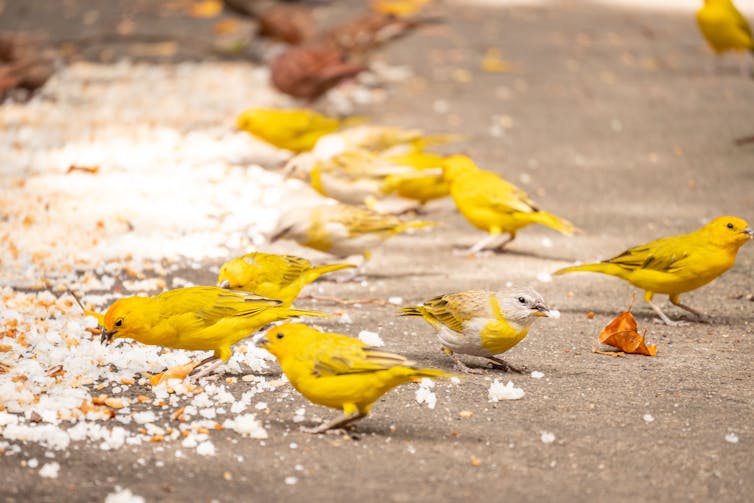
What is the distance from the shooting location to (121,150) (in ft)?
23.1

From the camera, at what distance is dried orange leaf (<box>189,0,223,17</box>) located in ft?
37.6

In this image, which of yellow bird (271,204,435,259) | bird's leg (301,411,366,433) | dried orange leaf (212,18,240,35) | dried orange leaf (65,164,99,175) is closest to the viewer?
bird's leg (301,411,366,433)

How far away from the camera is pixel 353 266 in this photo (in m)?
4.44

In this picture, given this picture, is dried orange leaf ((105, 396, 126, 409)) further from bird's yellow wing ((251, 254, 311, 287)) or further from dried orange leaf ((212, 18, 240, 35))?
dried orange leaf ((212, 18, 240, 35))

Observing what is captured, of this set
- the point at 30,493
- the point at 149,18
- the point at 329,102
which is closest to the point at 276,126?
the point at 329,102

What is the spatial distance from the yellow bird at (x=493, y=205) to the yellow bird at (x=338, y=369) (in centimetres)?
218

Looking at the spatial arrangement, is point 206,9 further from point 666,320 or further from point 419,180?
point 666,320

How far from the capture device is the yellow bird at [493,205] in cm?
518

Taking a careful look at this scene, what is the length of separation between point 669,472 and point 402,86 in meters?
6.57

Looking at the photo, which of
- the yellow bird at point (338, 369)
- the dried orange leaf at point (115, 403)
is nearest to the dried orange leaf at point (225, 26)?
the dried orange leaf at point (115, 403)

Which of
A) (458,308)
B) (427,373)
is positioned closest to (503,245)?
(458,308)

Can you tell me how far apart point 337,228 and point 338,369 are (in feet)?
5.95

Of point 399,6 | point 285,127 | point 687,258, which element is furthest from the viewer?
point 399,6

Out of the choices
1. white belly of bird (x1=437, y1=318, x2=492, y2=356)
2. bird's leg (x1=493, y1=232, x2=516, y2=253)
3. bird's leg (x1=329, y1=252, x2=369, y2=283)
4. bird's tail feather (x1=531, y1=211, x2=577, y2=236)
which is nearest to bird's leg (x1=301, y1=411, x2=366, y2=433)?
white belly of bird (x1=437, y1=318, x2=492, y2=356)
